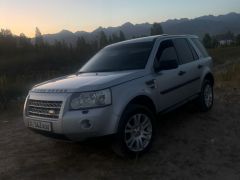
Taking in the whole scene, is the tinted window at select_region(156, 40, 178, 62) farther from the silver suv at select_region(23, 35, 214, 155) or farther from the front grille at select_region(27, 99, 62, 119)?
the front grille at select_region(27, 99, 62, 119)

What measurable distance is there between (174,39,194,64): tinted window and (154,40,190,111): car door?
7.6 inches

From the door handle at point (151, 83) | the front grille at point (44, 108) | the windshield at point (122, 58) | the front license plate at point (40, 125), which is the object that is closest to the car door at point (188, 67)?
the windshield at point (122, 58)

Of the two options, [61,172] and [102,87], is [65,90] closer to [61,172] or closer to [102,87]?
[102,87]

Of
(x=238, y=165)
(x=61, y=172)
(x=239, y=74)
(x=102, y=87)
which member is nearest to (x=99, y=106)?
(x=102, y=87)

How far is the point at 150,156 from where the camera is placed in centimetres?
534

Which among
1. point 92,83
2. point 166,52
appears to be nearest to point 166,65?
point 166,52

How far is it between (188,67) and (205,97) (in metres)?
1.15

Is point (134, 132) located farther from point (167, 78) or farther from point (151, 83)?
point (167, 78)

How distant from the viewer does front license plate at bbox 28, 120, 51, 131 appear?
191 inches

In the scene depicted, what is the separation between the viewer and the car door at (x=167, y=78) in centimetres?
581

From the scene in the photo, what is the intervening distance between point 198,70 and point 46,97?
3504mm

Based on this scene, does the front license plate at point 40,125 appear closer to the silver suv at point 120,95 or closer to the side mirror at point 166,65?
the silver suv at point 120,95

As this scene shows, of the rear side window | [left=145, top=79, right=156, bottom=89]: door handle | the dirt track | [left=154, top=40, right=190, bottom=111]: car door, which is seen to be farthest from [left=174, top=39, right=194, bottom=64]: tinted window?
[left=145, top=79, right=156, bottom=89]: door handle

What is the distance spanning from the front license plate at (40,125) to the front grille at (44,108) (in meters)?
0.10
